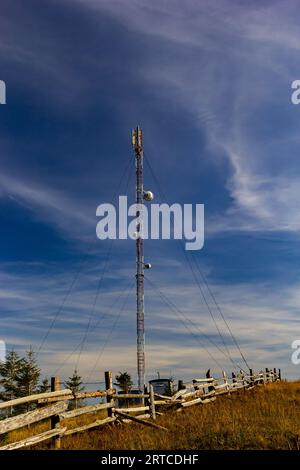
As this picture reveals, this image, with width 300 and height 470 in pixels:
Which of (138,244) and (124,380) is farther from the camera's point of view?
(124,380)

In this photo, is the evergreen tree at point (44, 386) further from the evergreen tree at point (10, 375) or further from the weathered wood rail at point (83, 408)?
the weathered wood rail at point (83, 408)

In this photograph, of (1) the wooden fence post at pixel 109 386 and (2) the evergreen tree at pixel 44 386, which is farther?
(2) the evergreen tree at pixel 44 386

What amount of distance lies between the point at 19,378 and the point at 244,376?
94.9ft

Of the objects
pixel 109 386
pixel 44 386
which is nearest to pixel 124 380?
pixel 44 386

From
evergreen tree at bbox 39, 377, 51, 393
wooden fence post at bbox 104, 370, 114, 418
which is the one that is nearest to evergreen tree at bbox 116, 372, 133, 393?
evergreen tree at bbox 39, 377, 51, 393

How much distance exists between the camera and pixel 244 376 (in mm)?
29562

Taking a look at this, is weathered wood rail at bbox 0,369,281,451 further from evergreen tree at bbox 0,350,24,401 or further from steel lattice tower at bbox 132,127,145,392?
evergreen tree at bbox 0,350,24,401

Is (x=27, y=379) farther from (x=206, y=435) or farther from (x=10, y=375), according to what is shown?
(x=206, y=435)

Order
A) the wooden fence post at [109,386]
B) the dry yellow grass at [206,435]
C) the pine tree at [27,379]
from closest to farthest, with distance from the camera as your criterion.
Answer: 1. the dry yellow grass at [206,435]
2. the wooden fence post at [109,386]
3. the pine tree at [27,379]

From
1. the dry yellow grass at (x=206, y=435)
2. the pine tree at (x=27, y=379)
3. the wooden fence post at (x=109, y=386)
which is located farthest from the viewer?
the pine tree at (x=27, y=379)

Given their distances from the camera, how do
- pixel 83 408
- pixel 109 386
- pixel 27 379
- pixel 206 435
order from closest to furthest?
pixel 206 435 → pixel 83 408 → pixel 109 386 → pixel 27 379

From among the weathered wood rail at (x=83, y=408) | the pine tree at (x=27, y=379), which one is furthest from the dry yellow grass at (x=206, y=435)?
the pine tree at (x=27, y=379)

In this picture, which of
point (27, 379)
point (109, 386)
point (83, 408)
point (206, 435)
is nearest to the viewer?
point (206, 435)
